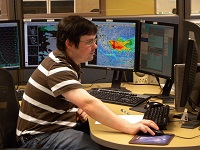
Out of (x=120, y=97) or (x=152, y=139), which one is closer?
(x=152, y=139)

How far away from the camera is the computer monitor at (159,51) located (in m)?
2.57

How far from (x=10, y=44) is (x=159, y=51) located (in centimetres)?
106

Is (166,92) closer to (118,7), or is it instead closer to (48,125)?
(48,125)

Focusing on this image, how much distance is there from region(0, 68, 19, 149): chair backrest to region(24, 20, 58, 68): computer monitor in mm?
Answer: 700

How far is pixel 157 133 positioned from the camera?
1.93 m

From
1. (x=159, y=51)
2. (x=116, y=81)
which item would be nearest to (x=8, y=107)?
(x=116, y=81)

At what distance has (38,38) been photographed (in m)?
3.00

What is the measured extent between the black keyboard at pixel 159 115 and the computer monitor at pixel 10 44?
1175 mm

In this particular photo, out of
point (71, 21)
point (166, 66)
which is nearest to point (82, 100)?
point (71, 21)

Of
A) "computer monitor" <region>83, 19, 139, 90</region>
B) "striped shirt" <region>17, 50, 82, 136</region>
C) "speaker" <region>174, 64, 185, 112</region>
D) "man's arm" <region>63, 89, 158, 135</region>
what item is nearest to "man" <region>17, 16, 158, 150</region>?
"striped shirt" <region>17, 50, 82, 136</region>

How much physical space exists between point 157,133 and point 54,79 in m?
0.57

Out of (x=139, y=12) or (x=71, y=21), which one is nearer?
(x=71, y=21)

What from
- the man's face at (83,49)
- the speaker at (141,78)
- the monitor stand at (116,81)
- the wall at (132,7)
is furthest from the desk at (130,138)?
the wall at (132,7)

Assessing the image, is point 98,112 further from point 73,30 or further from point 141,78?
point 141,78
